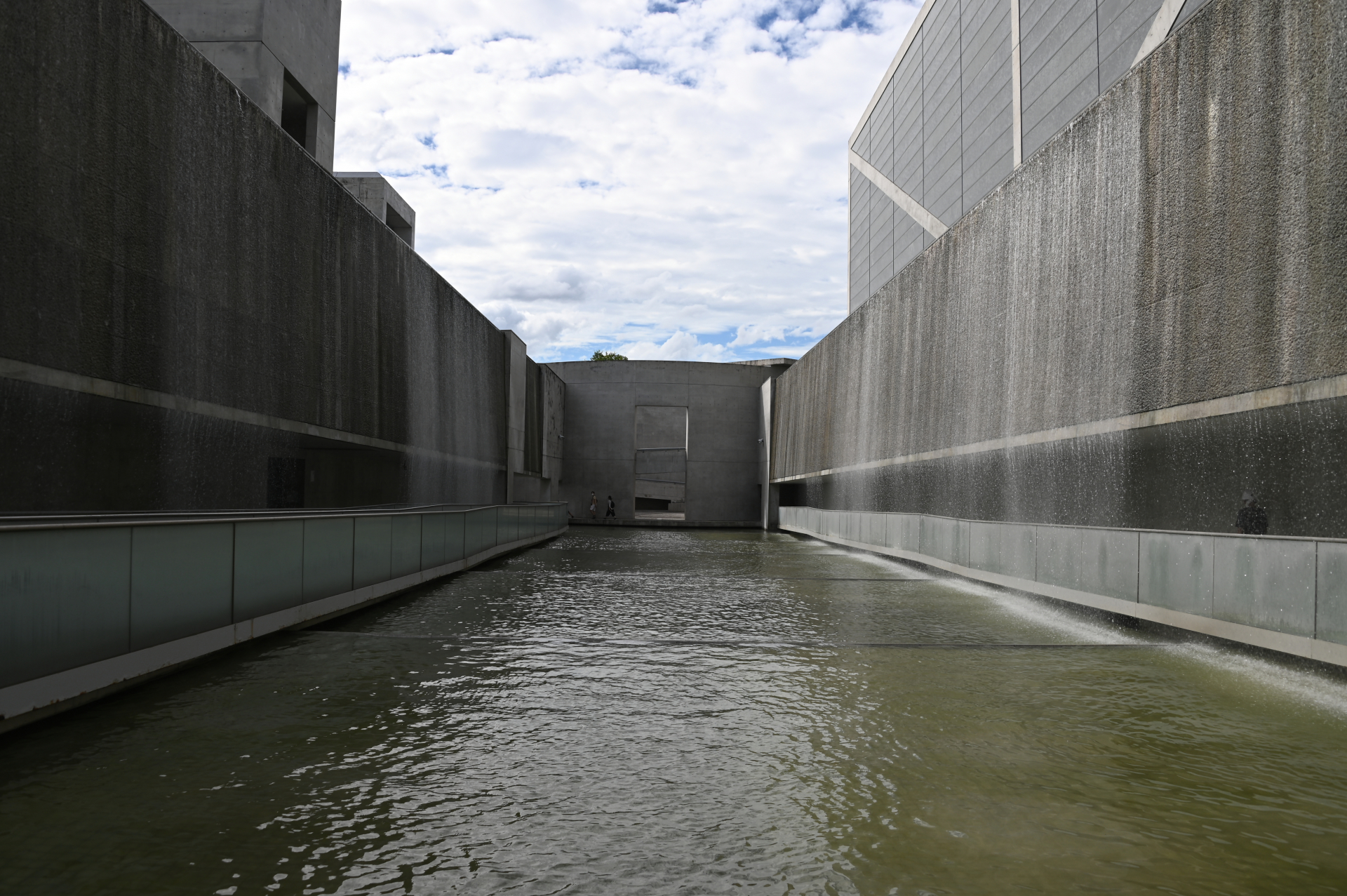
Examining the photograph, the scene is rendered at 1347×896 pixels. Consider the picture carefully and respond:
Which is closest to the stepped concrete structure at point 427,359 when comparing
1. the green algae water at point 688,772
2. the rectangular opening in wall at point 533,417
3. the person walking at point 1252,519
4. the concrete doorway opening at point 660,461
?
the person walking at point 1252,519

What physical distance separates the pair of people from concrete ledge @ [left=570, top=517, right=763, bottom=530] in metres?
0.28

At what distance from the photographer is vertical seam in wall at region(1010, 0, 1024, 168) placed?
85.7ft

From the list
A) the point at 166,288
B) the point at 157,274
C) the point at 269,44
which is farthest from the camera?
the point at 269,44

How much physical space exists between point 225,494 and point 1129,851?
10.7 meters

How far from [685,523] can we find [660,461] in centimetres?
1856

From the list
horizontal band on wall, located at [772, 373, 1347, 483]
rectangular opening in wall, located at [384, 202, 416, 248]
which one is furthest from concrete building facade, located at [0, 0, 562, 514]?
rectangular opening in wall, located at [384, 202, 416, 248]

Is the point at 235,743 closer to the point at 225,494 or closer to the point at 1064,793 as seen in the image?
the point at 1064,793

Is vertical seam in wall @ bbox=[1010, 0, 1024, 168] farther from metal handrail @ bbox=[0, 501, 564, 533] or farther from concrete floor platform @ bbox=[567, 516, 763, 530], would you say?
metal handrail @ bbox=[0, 501, 564, 533]

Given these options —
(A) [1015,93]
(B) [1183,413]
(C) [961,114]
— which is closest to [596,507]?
(C) [961,114]

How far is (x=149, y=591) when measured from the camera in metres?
5.44

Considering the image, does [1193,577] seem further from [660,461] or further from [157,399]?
[660,461]

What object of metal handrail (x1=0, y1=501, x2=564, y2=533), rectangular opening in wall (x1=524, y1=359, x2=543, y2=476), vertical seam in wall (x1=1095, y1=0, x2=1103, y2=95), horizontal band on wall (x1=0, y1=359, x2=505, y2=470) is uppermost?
vertical seam in wall (x1=1095, y1=0, x2=1103, y2=95)

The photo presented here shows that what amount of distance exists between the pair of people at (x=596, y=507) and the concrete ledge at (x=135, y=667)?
2757 cm

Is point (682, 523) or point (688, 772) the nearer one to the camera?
point (688, 772)
